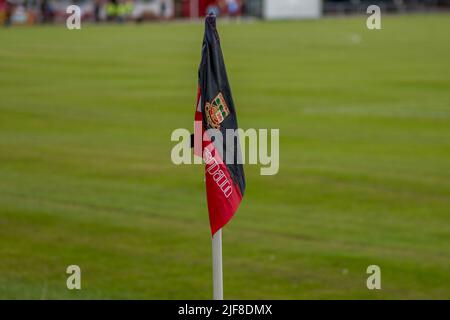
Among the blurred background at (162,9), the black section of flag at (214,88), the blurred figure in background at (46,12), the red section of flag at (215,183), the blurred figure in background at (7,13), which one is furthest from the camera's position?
the blurred figure in background at (46,12)

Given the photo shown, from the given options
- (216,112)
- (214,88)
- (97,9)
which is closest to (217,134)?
(216,112)

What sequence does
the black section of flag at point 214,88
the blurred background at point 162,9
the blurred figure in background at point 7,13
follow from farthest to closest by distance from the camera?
the blurred background at point 162,9, the blurred figure in background at point 7,13, the black section of flag at point 214,88

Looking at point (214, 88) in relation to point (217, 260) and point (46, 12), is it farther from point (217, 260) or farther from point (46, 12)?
point (46, 12)

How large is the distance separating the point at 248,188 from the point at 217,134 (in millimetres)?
11201

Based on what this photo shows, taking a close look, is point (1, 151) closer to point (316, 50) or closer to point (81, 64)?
point (81, 64)

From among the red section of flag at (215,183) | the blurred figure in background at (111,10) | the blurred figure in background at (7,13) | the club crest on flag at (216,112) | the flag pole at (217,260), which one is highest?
the blurred figure in background at (111,10)

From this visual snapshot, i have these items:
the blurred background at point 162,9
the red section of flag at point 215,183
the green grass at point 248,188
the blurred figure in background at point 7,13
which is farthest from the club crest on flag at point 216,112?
the blurred background at point 162,9

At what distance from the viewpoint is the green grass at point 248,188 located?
14.5 meters

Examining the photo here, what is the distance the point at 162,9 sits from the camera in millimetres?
95375

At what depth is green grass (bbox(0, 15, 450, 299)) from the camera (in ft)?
47.7

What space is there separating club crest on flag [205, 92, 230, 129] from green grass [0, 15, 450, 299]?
4581mm

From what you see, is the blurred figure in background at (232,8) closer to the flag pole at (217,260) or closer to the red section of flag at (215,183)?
the red section of flag at (215,183)

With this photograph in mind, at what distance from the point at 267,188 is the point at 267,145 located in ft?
10.5
